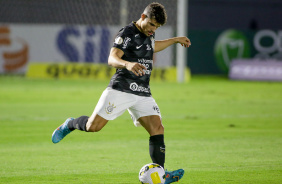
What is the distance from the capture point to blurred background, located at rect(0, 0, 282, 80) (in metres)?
Result: 26.6

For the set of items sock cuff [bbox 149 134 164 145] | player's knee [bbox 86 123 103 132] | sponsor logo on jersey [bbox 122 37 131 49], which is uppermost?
sponsor logo on jersey [bbox 122 37 131 49]

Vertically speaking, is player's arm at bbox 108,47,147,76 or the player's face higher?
the player's face

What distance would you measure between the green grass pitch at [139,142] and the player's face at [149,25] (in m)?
1.71

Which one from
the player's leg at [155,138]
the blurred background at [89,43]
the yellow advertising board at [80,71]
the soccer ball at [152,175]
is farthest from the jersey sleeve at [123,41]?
the yellow advertising board at [80,71]

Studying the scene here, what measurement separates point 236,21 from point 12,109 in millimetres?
22910

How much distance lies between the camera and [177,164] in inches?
306

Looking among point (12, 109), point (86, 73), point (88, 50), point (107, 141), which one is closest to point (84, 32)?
point (88, 50)

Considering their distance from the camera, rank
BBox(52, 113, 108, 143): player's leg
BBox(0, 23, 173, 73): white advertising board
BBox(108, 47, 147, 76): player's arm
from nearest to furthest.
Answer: BBox(108, 47, 147, 76): player's arm
BBox(52, 113, 108, 143): player's leg
BBox(0, 23, 173, 73): white advertising board

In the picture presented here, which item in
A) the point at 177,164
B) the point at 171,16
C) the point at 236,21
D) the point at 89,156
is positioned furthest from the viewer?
the point at 236,21

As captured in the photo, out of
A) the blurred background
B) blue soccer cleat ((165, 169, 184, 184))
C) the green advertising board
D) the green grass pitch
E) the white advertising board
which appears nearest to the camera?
blue soccer cleat ((165, 169, 184, 184))

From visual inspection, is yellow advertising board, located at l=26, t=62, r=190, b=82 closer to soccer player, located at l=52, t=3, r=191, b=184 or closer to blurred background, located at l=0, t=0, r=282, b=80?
blurred background, located at l=0, t=0, r=282, b=80

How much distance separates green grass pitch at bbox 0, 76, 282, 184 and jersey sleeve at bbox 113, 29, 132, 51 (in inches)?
60.2

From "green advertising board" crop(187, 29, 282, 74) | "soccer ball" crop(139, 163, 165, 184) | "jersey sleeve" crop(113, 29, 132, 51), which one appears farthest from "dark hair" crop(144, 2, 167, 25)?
"green advertising board" crop(187, 29, 282, 74)

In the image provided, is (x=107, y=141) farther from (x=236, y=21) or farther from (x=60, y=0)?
(x=236, y=21)
